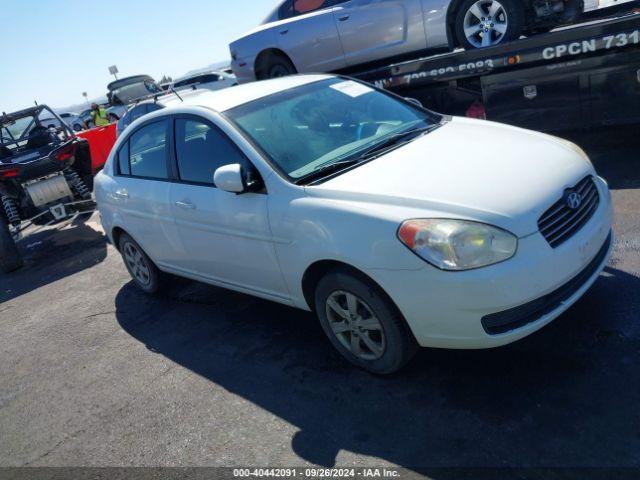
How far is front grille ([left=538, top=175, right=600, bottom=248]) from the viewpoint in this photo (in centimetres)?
306

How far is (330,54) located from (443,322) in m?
5.79

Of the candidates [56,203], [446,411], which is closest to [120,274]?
[56,203]

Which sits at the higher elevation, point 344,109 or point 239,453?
point 344,109

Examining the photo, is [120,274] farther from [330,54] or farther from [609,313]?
[609,313]

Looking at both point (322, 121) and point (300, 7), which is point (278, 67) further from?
point (322, 121)

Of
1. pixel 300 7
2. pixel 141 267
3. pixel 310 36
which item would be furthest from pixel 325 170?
pixel 300 7

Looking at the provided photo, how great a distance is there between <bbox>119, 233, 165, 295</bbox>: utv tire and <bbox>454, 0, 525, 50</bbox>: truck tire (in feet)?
13.5

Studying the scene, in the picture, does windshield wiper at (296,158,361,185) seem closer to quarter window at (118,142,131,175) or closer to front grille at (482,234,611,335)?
front grille at (482,234,611,335)

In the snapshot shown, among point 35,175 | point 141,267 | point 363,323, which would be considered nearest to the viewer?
point 363,323

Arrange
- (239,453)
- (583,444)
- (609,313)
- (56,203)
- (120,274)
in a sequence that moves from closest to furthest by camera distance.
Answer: (583,444) < (239,453) < (609,313) < (120,274) < (56,203)

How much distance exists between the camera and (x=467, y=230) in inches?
116

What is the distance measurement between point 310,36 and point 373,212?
5.56 m

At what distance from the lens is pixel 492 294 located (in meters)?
2.89

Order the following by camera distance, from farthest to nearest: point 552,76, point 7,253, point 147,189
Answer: point 7,253 < point 552,76 < point 147,189
